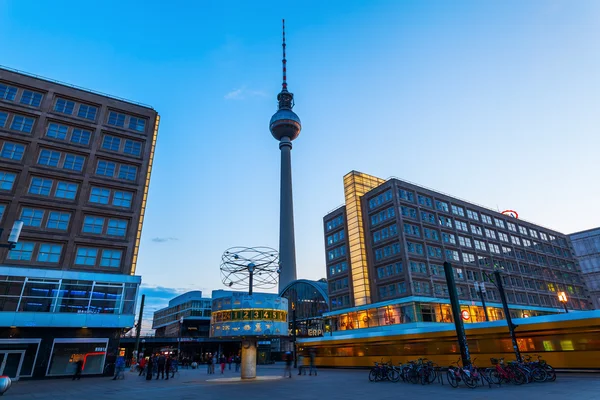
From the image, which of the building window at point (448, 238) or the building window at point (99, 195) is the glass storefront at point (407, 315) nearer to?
the building window at point (448, 238)

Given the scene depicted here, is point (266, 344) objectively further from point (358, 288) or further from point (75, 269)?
point (75, 269)

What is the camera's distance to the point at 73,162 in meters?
37.2

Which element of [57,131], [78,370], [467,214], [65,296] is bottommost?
[78,370]

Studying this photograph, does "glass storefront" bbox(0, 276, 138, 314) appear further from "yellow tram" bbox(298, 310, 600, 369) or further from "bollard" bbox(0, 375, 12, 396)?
"bollard" bbox(0, 375, 12, 396)

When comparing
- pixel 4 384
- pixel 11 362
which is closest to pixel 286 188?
pixel 11 362

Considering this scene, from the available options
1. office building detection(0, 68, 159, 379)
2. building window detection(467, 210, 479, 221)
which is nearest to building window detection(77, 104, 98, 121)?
office building detection(0, 68, 159, 379)

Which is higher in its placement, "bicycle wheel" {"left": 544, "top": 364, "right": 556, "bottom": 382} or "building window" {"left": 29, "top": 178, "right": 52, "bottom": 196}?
"building window" {"left": 29, "top": 178, "right": 52, "bottom": 196}

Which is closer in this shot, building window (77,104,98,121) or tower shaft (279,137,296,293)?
building window (77,104,98,121)

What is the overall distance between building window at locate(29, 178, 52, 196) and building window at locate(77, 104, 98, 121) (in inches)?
350

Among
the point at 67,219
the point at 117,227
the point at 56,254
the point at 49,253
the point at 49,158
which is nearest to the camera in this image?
the point at 49,253

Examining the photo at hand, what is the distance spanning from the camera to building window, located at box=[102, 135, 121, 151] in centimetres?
3956

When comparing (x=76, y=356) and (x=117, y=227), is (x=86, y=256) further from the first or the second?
(x=76, y=356)

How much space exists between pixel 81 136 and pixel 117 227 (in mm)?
11633

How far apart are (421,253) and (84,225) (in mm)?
47950
